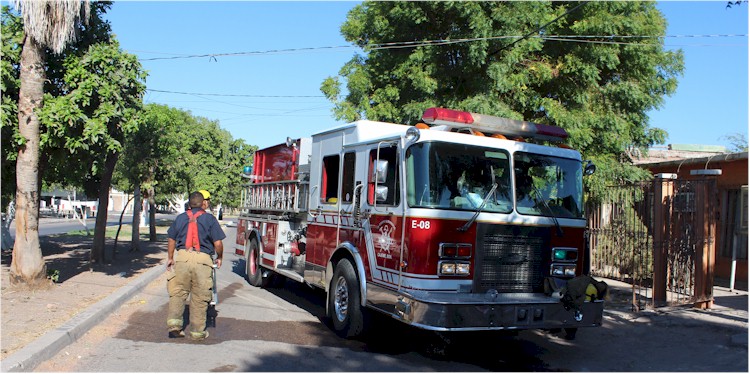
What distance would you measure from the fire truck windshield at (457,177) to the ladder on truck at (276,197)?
365 cm

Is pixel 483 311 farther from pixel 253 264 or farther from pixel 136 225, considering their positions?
pixel 136 225

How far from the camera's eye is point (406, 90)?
1358 centimetres

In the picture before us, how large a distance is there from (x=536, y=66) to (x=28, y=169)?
9.30 metres

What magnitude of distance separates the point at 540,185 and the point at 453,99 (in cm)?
555

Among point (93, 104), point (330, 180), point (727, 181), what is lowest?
point (330, 180)

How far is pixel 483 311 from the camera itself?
6.41 meters

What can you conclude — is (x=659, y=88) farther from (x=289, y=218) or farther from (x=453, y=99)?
(x=289, y=218)

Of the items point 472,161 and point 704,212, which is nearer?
point 472,161

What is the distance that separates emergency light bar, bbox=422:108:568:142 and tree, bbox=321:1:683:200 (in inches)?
146

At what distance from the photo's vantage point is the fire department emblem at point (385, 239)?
276 inches

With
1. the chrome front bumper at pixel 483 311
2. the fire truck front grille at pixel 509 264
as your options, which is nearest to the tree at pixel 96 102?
the chrome front bumper at pixel 483 311

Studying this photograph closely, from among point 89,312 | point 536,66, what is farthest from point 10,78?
point 536,66

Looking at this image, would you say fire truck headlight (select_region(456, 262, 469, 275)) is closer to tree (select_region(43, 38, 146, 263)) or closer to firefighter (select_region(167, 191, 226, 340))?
firefighter (select_region(167, 191, 226, 340))

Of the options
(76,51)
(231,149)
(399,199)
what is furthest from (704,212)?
(231,149)
